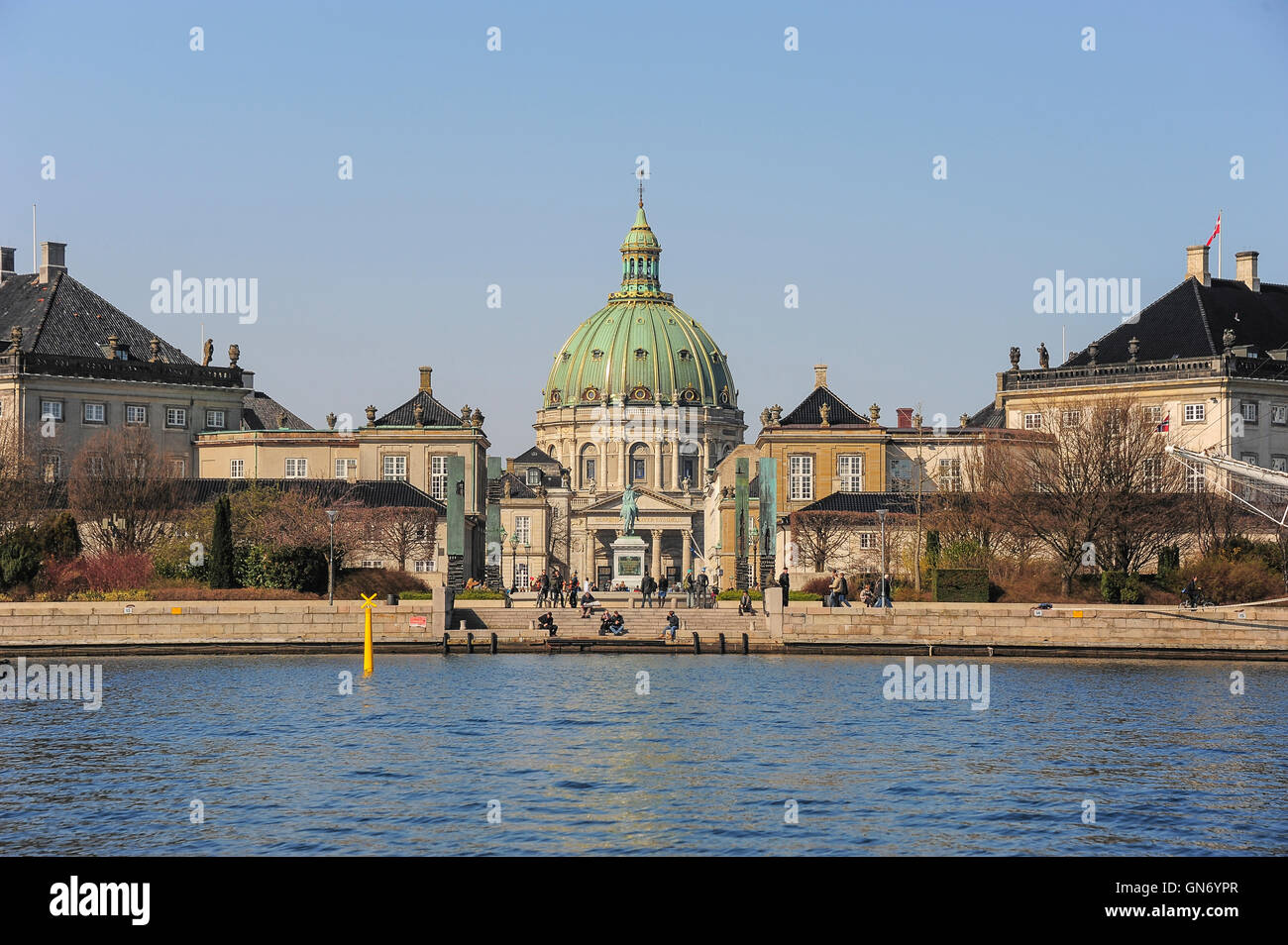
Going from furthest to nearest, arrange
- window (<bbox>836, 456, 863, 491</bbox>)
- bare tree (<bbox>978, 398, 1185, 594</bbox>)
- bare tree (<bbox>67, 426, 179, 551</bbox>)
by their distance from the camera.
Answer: window (<bbox>836, 456, 863, 491</bbox>), bare tree (<bbox>67, 426, 179, 551</bbox>), bare tree (<bbox>978, 398, 1185, 594</bbox>)

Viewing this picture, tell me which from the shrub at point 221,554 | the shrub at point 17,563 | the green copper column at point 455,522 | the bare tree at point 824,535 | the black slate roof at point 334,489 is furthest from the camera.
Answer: the black slate roof at point 334,489

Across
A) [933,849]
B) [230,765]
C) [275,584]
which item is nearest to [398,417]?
[275,584]

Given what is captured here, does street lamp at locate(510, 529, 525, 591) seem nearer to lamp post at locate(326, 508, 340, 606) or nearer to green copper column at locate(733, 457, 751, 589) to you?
green copper column at locate(733, 457, 751, 589)

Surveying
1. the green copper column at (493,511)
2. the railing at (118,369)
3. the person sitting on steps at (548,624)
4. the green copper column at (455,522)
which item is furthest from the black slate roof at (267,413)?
the person sitting on steps at (548,624)

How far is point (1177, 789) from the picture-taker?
33.4 meters

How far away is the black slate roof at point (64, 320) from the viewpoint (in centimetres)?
10475

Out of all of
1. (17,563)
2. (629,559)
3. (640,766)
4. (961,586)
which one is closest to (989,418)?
(629,559)

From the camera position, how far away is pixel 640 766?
36094 millimetres

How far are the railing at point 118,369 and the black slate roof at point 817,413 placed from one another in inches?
1479

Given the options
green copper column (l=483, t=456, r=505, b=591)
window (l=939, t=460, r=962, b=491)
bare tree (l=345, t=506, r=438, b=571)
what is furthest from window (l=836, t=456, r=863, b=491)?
bare tree (l=345, t=506, r=438, b=571)

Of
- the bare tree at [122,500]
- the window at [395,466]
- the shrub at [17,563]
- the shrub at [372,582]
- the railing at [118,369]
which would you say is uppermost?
the railing at [118,369]

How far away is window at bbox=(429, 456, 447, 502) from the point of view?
11419 centimetres

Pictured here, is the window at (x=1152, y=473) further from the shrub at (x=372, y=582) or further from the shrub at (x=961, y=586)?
the shrub at (x=372, y=582)

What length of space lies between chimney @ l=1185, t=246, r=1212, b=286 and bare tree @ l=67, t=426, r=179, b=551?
61.0 meters
